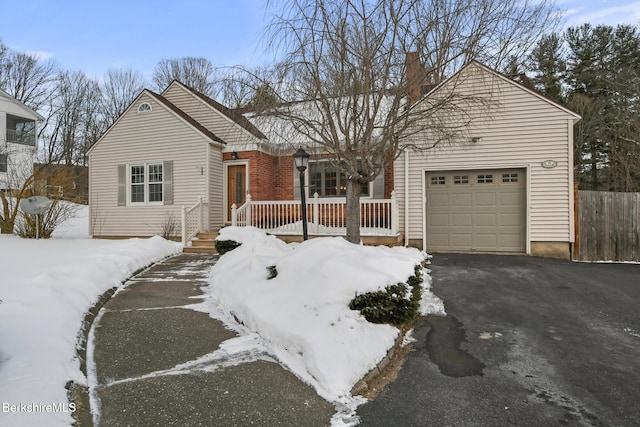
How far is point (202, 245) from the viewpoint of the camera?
10758 mm

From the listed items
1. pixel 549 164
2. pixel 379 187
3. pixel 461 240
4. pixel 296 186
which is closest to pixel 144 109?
pixel 296 186

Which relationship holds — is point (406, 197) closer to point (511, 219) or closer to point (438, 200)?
point (438, 200)

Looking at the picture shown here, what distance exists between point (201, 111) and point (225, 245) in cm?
712

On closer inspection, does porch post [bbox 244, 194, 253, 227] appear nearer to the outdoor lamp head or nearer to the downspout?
the outdoor lamp head

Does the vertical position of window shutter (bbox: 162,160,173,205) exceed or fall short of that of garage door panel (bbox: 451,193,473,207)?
it exceeds it

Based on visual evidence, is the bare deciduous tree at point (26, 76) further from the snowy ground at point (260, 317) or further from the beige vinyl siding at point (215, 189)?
the snowy ground at point (260, 317)

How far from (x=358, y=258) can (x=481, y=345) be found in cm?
171

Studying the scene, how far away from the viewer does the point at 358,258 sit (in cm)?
481

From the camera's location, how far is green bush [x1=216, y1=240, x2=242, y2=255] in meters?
8.84

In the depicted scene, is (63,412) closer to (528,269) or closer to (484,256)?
(528,269)

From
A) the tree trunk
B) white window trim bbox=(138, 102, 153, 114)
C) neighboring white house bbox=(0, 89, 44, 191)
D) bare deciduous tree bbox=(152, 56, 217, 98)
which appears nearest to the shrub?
the tree trunk

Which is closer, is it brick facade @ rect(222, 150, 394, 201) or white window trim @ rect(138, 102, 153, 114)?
brick facade @ rect(222, 150, 394, 201)

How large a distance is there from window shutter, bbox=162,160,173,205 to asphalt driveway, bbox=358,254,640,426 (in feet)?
31.7

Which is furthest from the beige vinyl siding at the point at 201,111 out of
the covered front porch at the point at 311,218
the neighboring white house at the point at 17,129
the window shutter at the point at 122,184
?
the neighboring white house at the point at 17,129
